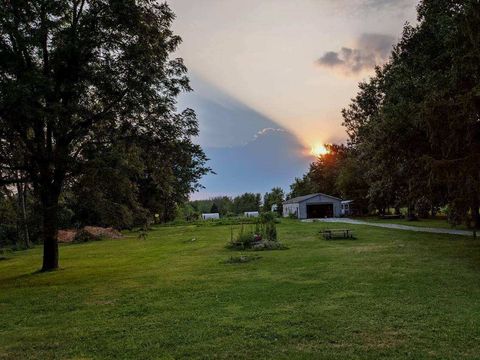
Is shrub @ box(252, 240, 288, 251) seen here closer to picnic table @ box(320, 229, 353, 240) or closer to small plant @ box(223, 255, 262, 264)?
small plant @ box(223, 255, 262, 264)

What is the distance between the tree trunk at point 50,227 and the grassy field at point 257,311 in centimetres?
161

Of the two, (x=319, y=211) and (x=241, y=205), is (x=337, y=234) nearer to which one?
(x=319, y=211)

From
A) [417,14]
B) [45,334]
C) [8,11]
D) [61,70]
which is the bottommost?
[45,334]

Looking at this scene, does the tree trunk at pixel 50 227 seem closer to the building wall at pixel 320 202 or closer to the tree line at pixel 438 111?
the tree line at pixel 438 111

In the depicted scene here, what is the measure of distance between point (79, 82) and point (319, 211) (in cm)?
5366

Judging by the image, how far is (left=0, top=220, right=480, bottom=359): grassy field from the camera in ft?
19.4

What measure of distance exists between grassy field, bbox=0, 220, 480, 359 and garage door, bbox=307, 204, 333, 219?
160 feet

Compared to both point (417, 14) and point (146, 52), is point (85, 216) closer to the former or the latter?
point (146, 52)

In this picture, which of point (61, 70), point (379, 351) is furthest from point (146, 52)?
point (379, 351)

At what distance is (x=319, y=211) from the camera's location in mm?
64938

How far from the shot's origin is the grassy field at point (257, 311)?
19.4ft

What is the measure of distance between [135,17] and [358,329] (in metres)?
13.3

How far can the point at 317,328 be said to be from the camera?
6660 millimetres

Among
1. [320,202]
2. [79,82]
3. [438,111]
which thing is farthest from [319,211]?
[79,82]
